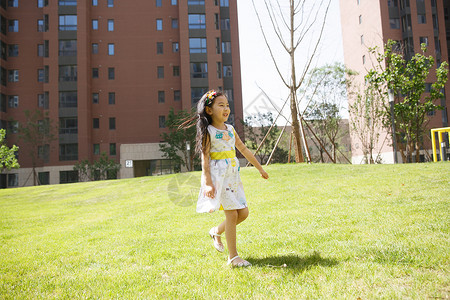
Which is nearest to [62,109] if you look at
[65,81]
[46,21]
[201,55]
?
[65,81]

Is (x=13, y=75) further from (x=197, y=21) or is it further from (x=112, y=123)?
(x=197, y=21)

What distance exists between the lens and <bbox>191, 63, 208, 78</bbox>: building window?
37031 mm

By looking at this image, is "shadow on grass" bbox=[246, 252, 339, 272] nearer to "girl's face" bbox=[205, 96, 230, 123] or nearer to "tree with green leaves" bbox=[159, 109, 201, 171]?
"girl's face" bbox=[205, 96, 230, 123]

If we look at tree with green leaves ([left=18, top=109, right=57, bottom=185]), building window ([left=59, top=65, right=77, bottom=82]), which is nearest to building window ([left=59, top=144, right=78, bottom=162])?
tree with green leaves ([left=18, top=109, right=57, bottom=185])

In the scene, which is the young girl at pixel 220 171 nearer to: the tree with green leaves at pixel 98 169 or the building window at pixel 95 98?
the tree with green leaves at pixel 98 169

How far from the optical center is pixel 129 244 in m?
4.44

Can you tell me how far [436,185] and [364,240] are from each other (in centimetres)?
452

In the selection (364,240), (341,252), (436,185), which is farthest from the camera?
(436,185)

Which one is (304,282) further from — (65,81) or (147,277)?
(65,81)

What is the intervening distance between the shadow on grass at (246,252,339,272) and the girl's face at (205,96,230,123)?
4.82 ft

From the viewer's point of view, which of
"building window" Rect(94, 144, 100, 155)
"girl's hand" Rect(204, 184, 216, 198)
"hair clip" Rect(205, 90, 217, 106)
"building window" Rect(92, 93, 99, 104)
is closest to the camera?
"girl's hand" Rect(204, 184, 216, 198)

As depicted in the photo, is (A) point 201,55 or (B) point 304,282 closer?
(B) point 304,282

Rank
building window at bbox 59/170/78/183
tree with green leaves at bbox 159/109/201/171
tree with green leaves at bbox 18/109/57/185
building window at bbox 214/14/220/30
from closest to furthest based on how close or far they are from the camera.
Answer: tree with green leaves at bbox 159/109/201/171, tree with green leaves at bbox 18/109/57/185, building window at bbox 59/170/78/183, building window at bbox 214/14/220/30

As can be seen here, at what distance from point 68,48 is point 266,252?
3963 cm
